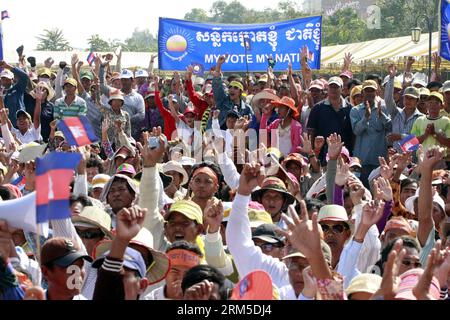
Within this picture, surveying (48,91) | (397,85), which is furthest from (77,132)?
(48,91)

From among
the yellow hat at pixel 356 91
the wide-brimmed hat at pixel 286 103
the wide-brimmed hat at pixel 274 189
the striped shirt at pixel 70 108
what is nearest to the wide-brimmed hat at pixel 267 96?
the wide-brimmed hat at pixel 286 103

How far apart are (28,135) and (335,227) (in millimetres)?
5958

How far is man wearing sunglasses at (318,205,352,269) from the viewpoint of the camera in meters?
7.05

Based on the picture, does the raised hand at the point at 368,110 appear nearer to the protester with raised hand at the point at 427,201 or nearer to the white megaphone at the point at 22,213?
the protester with raised hand at the point at 427,201

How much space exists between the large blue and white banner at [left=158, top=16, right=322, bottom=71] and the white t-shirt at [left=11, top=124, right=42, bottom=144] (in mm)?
5345

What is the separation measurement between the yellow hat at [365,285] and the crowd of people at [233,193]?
0.06 ft

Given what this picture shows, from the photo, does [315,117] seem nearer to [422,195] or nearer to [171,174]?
[171,174]

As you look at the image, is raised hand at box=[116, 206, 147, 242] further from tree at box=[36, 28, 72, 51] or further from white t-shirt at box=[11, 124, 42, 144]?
tree at box=[36, 28, 72, 51]

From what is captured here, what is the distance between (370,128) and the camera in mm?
11383

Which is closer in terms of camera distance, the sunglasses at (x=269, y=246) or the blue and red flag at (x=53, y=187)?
the blue and red flag at (x=53, y=187)

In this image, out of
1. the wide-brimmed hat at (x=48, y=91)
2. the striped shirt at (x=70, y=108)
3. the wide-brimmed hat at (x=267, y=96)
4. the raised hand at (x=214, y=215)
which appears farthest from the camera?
the wide-brimmed hat at (x=48, y=91)

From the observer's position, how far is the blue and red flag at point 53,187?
411 cm

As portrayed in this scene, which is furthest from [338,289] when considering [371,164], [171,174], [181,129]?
[181,129]

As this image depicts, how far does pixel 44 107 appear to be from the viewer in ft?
44.3
